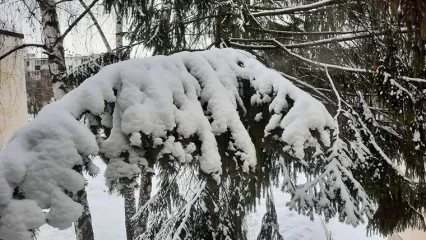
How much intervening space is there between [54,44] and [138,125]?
361cm

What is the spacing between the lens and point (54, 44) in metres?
4.07

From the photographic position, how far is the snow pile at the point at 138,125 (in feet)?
3.01

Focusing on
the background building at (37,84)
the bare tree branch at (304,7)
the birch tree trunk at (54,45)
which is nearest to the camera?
the bare tree branch at (304,7)

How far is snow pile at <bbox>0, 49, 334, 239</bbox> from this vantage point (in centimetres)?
92

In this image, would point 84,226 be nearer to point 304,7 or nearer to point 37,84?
point 304,7

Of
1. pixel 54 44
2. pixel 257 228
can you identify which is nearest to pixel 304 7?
pixel 54 44

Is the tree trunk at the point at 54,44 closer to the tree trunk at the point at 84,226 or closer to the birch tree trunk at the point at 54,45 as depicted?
the birch tree trunk at the point at 54,45

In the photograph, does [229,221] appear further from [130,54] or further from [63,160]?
[130,54]

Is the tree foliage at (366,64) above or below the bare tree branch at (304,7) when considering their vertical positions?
below

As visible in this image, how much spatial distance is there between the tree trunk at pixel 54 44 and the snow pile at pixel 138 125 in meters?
3.13

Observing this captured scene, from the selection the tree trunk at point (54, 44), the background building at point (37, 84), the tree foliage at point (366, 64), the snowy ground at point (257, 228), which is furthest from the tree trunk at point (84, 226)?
the background building at point (37, 84)

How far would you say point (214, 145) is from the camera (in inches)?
49.0

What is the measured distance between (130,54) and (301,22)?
196 cm

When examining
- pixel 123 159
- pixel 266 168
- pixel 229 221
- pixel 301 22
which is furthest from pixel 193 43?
pixel 123 159
